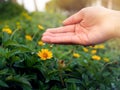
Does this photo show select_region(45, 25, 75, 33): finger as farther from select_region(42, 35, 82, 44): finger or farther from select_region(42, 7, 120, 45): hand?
select_region(42, 35, 82, 44): finger

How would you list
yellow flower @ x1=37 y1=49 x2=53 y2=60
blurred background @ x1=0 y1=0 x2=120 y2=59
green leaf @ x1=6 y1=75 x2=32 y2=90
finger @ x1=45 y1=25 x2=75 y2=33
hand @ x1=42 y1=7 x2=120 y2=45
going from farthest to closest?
blurred background @ x1=0 y1=0 x2=120 y2=59 → finger @ x1=45 y1=25 x2=75 y2=33 → hand @ x1=42 y1=7 x2=120 y2=45 → yellow flower @ x1=37 y1=49 x2=53 y2=60 → green leaf @ x1=6 y1=75 x2=32 y2=90

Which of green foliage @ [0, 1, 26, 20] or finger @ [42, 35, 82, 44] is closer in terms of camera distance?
finger @ [42, 35, 82, 44]

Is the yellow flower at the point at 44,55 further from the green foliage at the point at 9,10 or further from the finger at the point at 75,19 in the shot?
the green foliage at the point at 9,10

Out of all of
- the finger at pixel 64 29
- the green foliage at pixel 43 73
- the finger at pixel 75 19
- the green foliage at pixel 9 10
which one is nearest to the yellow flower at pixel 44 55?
the green foliage at pixel 43 73

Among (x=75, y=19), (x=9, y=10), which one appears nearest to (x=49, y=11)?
(x=9, y=10)

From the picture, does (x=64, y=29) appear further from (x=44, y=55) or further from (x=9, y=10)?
(x=9, y=10)

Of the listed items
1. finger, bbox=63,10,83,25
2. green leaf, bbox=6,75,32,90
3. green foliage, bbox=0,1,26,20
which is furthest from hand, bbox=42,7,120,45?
green foliage, bbox=0,1,26,20
